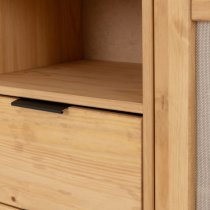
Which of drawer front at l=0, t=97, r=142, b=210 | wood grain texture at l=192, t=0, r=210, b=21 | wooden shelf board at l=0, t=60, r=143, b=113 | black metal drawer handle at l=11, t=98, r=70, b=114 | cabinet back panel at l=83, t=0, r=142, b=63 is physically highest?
wood grain texture at l=192, t=0, r=210, b=21

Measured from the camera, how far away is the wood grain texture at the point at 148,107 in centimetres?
81

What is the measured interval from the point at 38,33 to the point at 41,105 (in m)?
0.33

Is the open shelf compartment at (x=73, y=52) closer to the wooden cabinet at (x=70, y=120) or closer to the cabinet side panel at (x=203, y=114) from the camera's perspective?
the wooden cabinet at (x=70, y=120)

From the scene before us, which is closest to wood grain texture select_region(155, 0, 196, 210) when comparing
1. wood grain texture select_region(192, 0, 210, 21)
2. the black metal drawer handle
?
wood grain texture select_region(192, 0, 210, 21)

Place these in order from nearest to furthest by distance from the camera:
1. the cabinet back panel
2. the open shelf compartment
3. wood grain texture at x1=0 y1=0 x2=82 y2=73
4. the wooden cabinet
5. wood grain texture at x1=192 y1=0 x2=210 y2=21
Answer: wood grain texture at x1=192 y1=0 x2=210 y2=21 < the wooden cabinet < the open shelf compartment < wood grain texture at x1=0 y1=0 x2=82 y2=73 < the cabinet back panel

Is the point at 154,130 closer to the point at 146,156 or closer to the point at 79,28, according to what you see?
the point at 146,156

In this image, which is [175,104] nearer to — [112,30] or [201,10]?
[201,10]

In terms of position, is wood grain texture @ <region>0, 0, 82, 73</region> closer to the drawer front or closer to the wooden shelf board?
the wooden shelf board

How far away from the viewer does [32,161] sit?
3.25 feet

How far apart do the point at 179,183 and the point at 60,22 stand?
0.62m

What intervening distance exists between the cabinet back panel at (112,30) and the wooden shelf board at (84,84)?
5cm

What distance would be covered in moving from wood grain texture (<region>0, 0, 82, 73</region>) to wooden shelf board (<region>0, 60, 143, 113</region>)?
3 centimetres

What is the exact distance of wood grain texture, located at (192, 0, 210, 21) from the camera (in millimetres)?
748

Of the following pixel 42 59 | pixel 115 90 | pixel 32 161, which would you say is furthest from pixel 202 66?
pixel 42 59
